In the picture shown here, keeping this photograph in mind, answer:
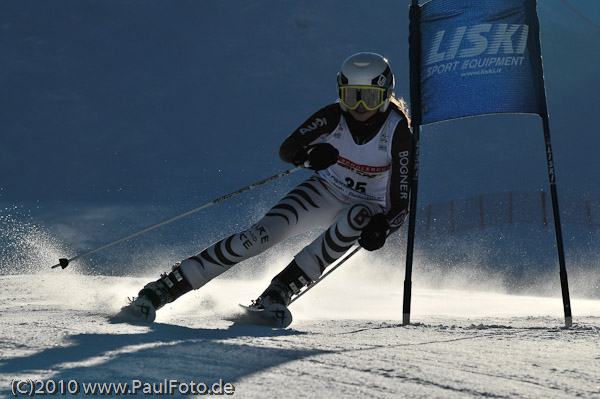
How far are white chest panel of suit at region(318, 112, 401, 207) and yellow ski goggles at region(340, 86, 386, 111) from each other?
233 mm

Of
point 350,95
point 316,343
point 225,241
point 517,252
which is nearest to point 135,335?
point 316,343

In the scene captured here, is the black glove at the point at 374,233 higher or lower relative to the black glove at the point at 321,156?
lower

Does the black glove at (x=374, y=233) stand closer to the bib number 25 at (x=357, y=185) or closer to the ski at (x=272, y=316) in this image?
the bib number 25 at (x=357, y=185)

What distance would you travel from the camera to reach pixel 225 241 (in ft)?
17.3

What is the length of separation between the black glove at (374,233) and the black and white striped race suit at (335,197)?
21 cm

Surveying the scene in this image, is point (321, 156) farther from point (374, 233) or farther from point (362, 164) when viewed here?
point (374, 233)

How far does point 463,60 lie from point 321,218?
203 cm

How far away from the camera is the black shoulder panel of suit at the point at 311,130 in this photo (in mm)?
5348

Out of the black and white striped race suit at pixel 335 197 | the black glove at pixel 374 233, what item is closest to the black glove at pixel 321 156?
the black and white striped race suit at pixel 335 197

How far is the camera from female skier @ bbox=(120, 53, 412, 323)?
17.1 ft

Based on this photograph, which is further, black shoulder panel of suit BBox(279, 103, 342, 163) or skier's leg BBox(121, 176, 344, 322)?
black shoulder panel of suit BBox(279, 103, 342, 163)

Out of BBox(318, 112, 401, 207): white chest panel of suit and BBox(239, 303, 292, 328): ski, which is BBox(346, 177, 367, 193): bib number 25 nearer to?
BBox(318, 112, 401, 207): white chest panel of suit

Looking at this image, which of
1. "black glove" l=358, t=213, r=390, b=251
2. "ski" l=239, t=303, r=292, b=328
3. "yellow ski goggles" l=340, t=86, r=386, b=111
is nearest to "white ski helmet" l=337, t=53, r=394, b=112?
"yellow ski goggles" l=340, t=86, r=386, b=111

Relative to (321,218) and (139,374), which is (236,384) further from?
(321,218)
